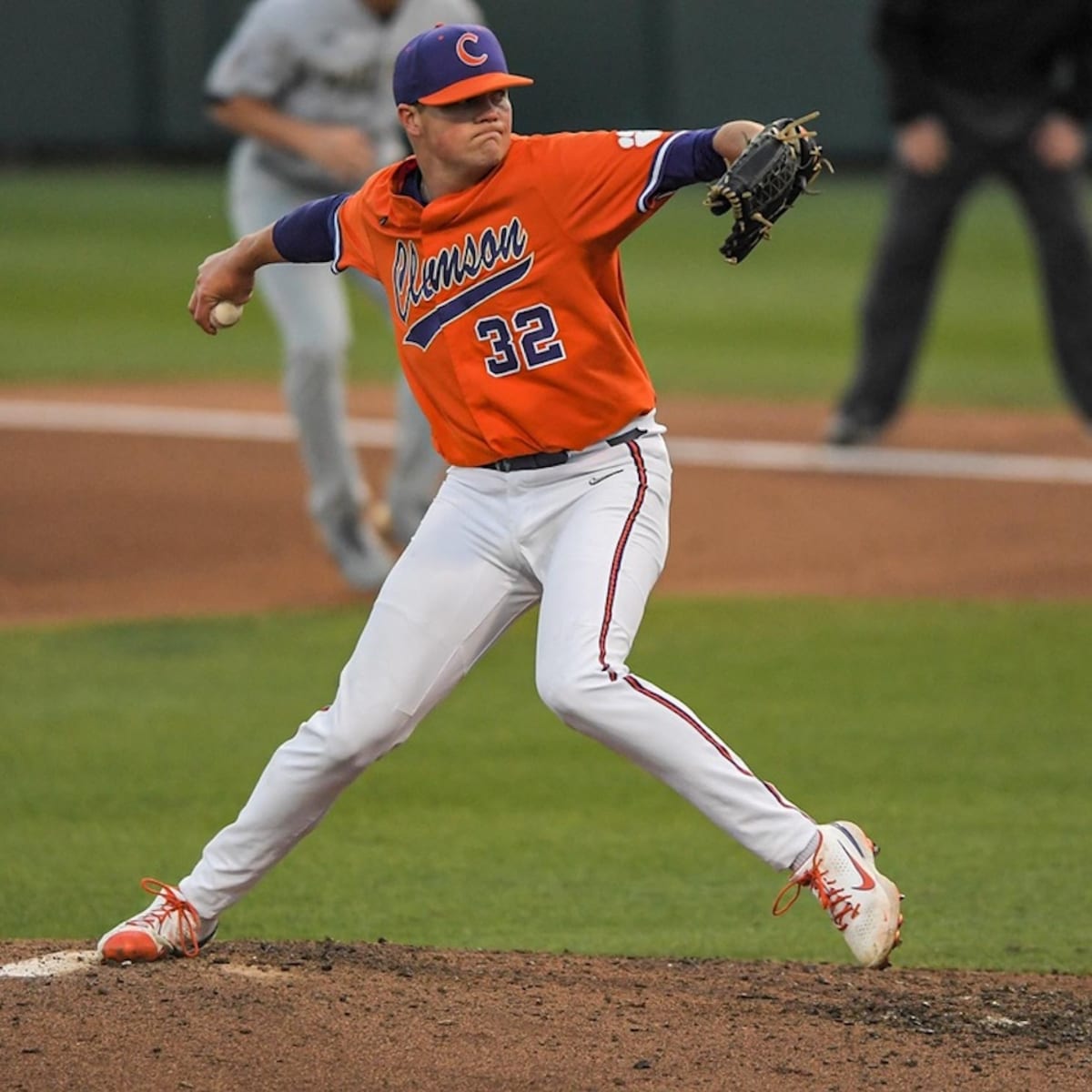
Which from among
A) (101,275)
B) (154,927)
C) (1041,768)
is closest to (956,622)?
(1041,768)

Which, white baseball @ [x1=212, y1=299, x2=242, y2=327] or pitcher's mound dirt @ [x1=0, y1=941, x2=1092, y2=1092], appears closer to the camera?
pitcher's mound dirt @ [x1=0, y1=941, x2=1092, y2=1092]

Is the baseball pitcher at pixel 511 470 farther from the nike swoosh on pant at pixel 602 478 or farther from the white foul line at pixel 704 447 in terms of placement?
the white foul line at pixel 704 447

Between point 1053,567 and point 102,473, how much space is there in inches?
184

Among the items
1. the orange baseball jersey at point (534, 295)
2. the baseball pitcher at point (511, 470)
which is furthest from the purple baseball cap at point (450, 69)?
the orange baseball jersey at point (534, 295)

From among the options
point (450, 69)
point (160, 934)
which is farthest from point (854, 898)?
point (450, 69)

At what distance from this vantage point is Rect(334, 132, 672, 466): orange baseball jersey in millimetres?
4387

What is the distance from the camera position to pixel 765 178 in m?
4.05

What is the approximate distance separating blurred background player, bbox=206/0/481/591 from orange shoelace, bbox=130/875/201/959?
3.87 metres

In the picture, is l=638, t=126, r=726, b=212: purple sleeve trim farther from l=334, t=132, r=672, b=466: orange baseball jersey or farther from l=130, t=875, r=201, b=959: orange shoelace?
l=130, t=875, r=201, b=959: orange shoelace

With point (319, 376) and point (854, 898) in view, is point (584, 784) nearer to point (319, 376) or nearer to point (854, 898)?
point (854, 898)

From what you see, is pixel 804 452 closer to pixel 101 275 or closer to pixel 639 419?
pixel 639 419

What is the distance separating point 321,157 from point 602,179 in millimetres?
3920

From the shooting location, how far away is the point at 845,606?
8.41 metres

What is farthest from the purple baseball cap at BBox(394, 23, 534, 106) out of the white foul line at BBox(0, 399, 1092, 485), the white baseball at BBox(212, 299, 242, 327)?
the white foul line at BBox(0, 399, 1092, 485)
